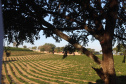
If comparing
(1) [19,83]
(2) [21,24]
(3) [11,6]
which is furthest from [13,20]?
(1) [19,83]

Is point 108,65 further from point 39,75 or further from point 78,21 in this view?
point 39,75

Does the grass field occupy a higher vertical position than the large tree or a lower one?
lower

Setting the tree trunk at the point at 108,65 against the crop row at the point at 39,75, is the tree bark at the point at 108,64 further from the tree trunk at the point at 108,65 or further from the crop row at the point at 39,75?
the crop row at the point at 39,75

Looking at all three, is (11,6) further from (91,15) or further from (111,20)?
(111,20)

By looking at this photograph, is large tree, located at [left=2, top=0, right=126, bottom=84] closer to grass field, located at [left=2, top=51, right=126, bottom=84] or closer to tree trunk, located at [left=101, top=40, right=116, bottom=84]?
tree trunk, located at [left=101, top=40, right=116, bottom=84]

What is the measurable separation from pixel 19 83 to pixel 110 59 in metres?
8.90

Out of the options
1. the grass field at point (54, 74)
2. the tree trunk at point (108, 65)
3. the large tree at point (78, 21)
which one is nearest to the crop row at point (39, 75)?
the grass field at point (54, 74)

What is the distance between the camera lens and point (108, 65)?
251 centimetres

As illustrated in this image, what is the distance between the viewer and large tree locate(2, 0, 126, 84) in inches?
103

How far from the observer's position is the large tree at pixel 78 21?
2627mm

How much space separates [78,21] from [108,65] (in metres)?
1.36

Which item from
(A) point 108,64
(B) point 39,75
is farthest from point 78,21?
(B) point 39,75

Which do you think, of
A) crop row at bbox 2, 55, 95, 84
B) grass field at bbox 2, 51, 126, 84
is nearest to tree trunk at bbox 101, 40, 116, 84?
grass field at bbox 2, 51, 126, 84

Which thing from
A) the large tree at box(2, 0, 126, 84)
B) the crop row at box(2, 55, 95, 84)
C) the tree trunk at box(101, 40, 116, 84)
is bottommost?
the crop row at box(2, 55, 95, 84)
